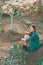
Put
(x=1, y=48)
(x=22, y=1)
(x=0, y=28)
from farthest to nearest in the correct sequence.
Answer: (x=22, y=1), (x=0, y=28), (x=1, y=48)

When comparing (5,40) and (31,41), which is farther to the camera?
(5,40)

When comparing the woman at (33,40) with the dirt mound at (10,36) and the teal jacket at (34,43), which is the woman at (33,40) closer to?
the teal jacket at (34,43)

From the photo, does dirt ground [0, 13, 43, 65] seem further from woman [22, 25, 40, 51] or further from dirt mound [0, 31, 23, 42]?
woman [22, 25, 40, 51]

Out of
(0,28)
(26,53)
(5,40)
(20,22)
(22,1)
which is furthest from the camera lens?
(22,1)

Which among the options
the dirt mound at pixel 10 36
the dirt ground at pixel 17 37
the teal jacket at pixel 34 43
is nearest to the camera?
the dirt ground at pixel 17 37

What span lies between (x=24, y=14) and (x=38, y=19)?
29.4 inches

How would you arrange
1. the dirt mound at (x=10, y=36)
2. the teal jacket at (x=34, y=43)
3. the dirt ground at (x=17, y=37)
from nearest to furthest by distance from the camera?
the dirt ground at (x=17, y=37) < the teal jacket at (x=34, y=43) < the dirt mound at (x=10, y=36)

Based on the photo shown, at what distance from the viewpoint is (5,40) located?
37.0 ft

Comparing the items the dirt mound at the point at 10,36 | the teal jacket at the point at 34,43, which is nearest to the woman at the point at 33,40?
the teal jacket at the point at 34,43

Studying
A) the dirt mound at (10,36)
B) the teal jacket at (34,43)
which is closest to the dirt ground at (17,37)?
the dirt mound at (10,36)

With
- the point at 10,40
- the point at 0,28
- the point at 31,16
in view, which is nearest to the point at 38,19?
the point at 31,16

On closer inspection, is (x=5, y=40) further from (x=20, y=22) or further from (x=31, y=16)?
(x=31, y=16)

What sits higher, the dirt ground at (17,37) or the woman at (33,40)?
the woman at (33,40)

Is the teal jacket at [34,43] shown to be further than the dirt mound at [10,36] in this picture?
No
